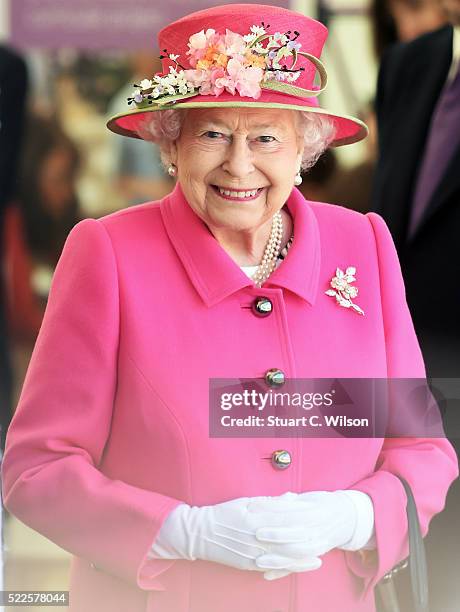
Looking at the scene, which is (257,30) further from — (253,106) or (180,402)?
(180,402)

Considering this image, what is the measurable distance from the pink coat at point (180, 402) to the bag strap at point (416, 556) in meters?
0.02

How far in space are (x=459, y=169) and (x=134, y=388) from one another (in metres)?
0.91

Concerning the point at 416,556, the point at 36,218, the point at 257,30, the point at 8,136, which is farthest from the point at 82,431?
the point at 8,136

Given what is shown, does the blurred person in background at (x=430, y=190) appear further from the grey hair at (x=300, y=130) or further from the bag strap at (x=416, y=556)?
the grey hair at (x=300, y=130)

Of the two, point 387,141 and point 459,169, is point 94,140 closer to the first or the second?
point 387,141

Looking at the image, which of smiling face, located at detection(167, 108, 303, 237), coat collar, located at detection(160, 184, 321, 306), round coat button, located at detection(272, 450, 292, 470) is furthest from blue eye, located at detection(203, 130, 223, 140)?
round coat button, located at detection(272, 450, 292, 470)

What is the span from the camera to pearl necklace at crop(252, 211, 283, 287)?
1854mm

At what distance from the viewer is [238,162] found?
172 cm

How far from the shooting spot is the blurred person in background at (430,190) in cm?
212

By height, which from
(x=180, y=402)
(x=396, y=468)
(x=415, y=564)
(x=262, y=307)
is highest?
(x=262, y=307)

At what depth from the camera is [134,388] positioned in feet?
5.74

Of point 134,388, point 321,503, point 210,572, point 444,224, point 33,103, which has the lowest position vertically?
point 210,572

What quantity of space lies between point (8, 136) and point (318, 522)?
134 cm

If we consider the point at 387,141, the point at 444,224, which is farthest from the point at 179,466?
the point at 387,141
